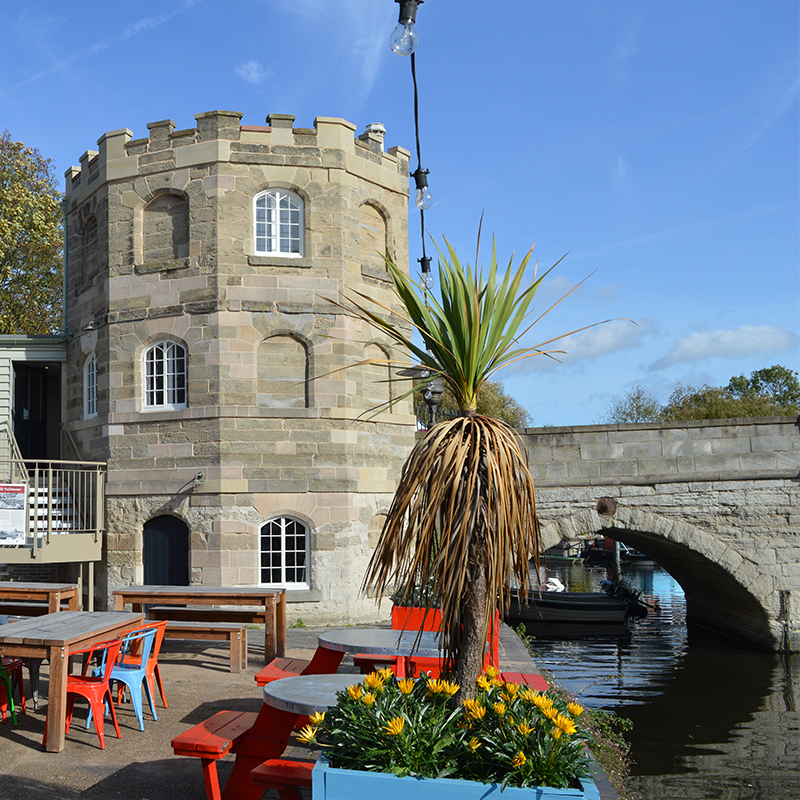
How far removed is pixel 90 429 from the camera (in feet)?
47.7

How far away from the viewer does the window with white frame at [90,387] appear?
586 inches

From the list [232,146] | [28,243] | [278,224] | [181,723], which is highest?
[28,243]

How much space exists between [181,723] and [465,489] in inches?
169

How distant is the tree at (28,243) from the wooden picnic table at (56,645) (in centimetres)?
1843

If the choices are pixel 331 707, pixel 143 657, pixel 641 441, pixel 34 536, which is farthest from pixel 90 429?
pixel 331 707

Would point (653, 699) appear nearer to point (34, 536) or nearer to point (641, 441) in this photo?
point (641, 441)

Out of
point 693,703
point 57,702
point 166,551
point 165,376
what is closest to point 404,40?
point 57,702

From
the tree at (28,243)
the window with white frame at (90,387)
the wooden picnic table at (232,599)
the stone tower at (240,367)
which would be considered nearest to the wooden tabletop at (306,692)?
the wooden picnic table at (232,599)

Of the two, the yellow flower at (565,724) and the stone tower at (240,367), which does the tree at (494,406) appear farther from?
the yellow flower at (565,724)

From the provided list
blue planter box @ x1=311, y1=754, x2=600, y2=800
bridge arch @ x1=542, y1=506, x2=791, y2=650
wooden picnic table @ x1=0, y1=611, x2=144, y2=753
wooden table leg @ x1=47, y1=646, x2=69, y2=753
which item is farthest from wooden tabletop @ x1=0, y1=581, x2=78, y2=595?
bridge arch @ x1=542, y1=506, x2=791, y2=650

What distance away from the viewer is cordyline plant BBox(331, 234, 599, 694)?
3920mm

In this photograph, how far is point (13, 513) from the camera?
1180 cm

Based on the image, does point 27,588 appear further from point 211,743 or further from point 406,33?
point 406,33

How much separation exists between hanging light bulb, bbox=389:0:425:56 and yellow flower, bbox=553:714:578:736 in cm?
544
